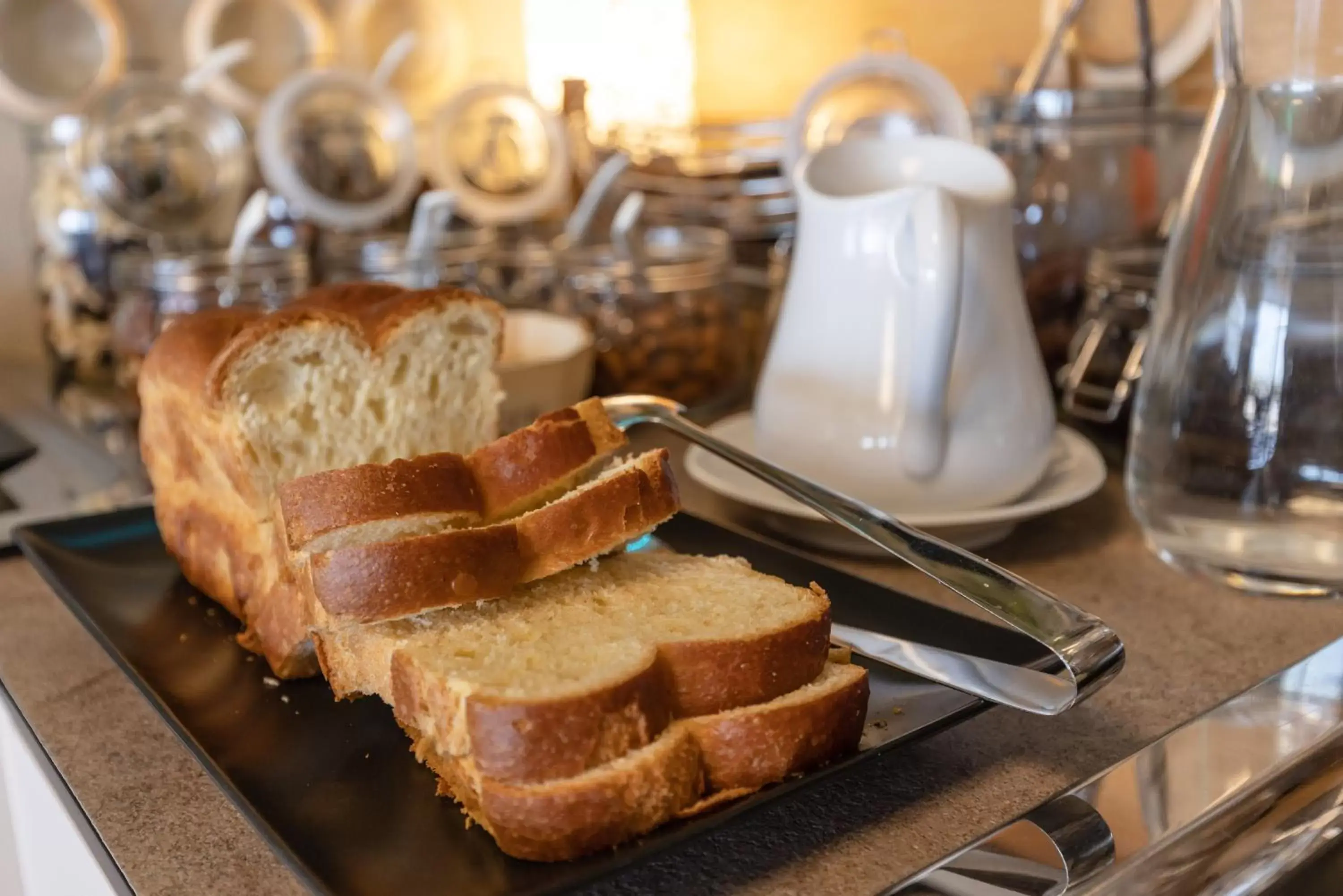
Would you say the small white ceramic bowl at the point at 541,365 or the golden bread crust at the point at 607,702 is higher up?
the small white ceramic bowl at the point at 541,365

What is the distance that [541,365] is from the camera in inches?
43.1

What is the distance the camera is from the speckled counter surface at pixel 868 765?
1.65ft

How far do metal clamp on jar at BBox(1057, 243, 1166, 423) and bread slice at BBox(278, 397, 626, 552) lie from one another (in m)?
0.52

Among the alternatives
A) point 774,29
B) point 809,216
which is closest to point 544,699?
point 809,216

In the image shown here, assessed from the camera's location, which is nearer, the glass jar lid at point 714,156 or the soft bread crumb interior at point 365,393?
the soft bread crumb interior at point 365,393

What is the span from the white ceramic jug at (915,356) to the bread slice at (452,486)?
0.19 metres

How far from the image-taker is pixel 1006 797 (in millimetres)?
554

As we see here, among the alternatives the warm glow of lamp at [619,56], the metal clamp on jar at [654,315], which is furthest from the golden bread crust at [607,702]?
the warm glow of lamp at [619,56]

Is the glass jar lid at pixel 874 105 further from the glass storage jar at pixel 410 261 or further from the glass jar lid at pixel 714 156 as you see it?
the glass storage jar at pixel 410 261

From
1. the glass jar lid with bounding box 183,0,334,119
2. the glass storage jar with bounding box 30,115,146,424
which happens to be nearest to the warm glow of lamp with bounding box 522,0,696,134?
the glass jar lid with bounding box 183,0,334,119

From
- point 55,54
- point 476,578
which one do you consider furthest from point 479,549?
point 55,54

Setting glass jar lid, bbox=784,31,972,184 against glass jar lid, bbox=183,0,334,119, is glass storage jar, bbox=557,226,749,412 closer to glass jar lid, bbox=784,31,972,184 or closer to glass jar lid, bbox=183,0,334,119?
glass jar lid, bbox=784,31,972,184

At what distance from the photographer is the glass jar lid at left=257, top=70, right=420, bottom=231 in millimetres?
1375

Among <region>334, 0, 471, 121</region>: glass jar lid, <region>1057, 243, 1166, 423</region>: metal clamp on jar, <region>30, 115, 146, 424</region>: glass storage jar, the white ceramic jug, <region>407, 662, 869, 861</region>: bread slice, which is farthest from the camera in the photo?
<region>334, 0, 471, 121</region>: glass jar lid
